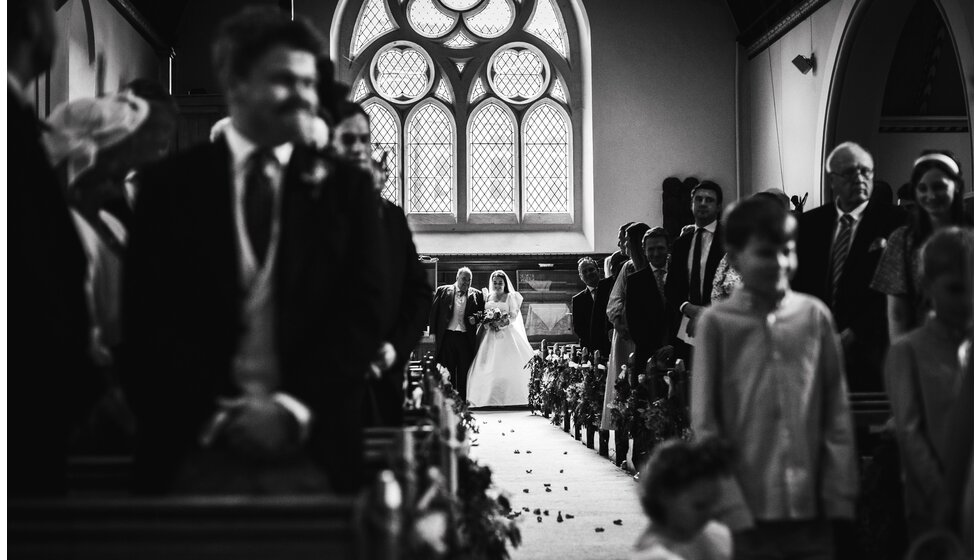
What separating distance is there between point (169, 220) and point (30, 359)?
360mm

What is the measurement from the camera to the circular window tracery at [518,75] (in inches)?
653

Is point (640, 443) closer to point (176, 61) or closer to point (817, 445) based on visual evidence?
point (817, 445)

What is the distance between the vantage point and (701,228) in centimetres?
582

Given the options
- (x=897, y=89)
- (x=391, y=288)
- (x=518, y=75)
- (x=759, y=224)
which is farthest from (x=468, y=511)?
(x=518, y=75)

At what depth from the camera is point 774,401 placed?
2.65 m

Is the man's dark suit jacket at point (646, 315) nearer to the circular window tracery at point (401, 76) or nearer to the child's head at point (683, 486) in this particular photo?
the child's head at point (683, 486)

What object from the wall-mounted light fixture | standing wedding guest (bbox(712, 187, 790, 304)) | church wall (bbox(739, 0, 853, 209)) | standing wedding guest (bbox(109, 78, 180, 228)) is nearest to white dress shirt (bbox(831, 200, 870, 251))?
standing wedding guest (bbox(712, 187, 790, 304))

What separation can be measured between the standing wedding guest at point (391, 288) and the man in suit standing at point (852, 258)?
1.63 metres

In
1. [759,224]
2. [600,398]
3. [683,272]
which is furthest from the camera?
[600,398]

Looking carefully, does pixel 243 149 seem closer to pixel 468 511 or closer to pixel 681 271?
pixel 468 511

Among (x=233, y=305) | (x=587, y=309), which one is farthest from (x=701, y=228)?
(x=587, y=309)

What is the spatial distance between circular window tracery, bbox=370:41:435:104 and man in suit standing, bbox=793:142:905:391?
12.3 metres

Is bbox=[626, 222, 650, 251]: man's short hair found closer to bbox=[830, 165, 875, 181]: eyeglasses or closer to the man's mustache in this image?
bbox=[830, 165, 875, 181]: eyeglasses

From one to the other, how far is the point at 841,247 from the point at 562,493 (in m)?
3.06
